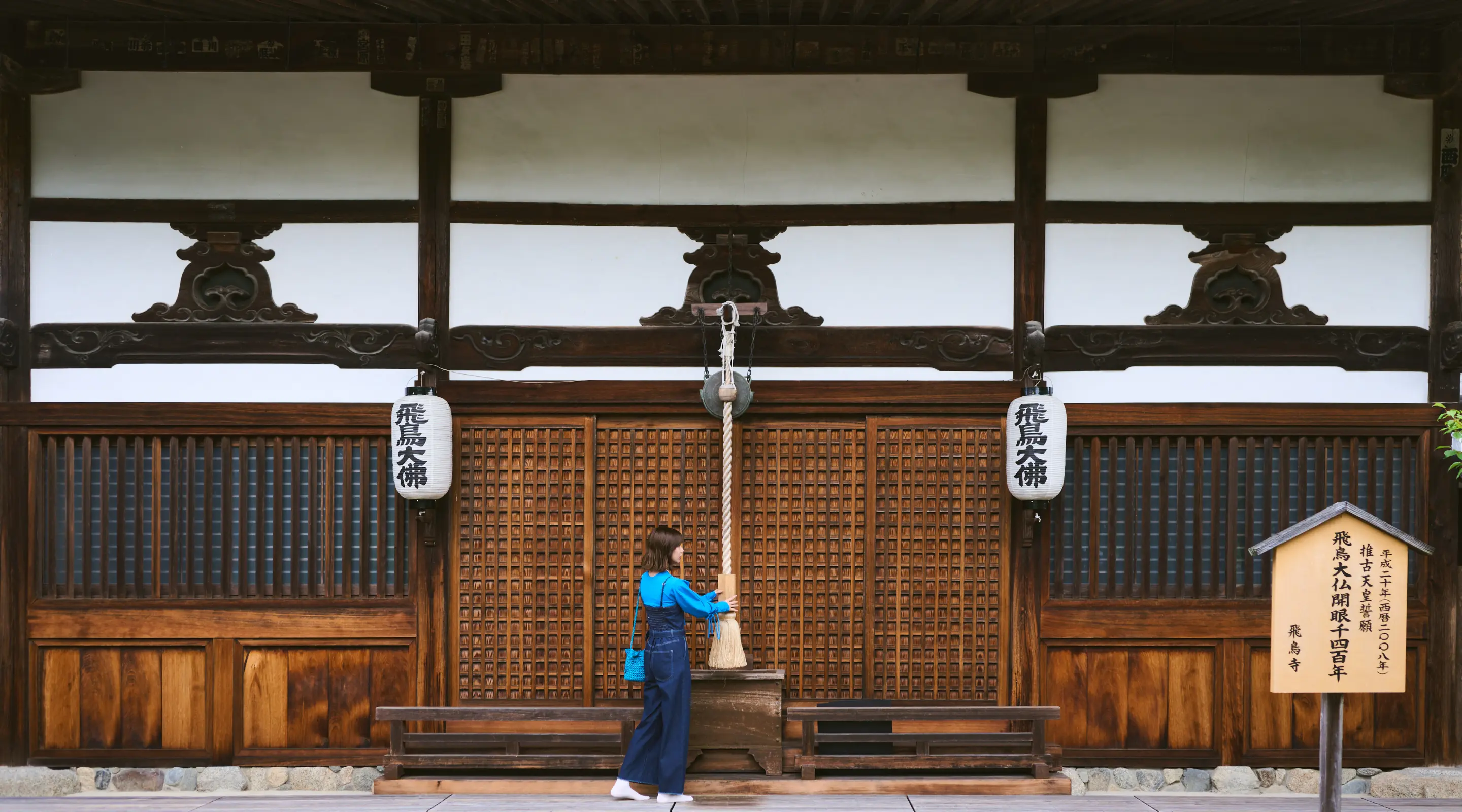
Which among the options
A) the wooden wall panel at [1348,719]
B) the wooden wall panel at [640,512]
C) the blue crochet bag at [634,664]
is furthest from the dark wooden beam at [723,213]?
the wooden wall panel at [1348,719]

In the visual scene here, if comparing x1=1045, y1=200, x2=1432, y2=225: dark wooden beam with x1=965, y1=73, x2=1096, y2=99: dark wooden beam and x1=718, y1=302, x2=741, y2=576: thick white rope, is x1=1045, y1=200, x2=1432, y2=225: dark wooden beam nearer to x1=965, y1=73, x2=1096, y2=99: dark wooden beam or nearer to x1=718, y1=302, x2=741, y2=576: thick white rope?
x1=965, y1=73, x2=1096, y2=99: dark wooden beam

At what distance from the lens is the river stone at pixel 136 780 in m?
7.47

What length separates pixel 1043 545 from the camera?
7551mm

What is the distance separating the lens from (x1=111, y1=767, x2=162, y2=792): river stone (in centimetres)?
747

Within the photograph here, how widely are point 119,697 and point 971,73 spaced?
315 inches

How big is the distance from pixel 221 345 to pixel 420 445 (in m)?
1.84

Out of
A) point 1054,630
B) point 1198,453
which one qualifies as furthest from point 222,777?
point 1198,453

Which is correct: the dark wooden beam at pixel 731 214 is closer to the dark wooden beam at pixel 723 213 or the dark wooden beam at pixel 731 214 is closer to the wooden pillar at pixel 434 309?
the dark wooden beam at pixel 723 213

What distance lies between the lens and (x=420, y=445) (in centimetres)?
716

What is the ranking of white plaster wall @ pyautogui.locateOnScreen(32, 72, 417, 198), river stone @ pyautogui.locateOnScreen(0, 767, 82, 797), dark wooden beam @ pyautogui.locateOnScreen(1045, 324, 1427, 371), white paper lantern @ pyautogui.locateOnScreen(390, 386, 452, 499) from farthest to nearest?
1. white plaster wall @ pyautogui.locateOnScreen(32, 72, 417, 198)
2. dark wooden beam @ pyautogui.locateOnScreen(1045, 324, 1427, 371)
3. river stone @ pyautogui.locateOnScreen(0, 767, 82, 797)
4. white paper lantern @ pyautogui.locateOnScreen(390, 386, 452, 499)

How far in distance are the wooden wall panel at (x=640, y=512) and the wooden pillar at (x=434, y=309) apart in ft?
3.84

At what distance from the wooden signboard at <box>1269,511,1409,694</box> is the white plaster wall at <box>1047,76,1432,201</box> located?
3.12m

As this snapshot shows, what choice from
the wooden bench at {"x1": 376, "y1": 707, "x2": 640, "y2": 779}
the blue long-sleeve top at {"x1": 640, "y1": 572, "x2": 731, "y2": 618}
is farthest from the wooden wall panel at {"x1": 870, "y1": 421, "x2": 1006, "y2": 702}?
the wooden bench at {"x1": 376, "y1": 707, "x2": 640, "y2": 779}

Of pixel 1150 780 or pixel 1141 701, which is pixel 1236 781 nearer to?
pixel 1150 780
